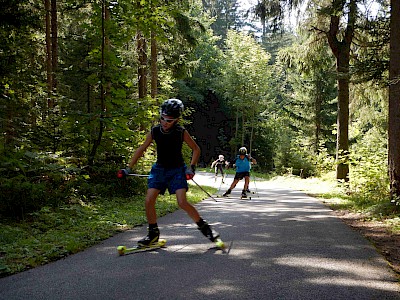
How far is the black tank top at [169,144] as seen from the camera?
18.2ft

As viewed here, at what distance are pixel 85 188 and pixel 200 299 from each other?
7.65 m

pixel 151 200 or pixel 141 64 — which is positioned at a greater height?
pixel 141 64

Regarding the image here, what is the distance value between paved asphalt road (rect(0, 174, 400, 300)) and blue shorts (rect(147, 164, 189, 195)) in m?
0.92

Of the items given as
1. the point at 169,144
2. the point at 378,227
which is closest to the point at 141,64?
the point at 378,227

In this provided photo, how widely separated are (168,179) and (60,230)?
106 inches

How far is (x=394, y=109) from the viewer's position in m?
10.7

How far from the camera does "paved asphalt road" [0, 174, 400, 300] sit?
392 cm

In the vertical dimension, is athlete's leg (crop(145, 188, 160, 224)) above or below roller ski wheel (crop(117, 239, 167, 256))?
above

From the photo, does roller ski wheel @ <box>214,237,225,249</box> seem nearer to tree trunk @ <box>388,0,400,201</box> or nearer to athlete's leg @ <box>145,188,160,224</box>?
athlete's leg @ <box>145,188,160,224</box>

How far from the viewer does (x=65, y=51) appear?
942 inches

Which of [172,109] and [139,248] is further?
[139,248]

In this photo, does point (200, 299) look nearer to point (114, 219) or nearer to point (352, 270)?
point (352, 270)

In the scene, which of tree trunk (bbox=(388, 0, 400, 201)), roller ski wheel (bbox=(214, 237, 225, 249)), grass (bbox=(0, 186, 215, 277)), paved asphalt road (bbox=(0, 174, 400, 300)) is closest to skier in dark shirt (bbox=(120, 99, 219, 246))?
roller ski wheel (bbox=(214, 237, 225, 249))

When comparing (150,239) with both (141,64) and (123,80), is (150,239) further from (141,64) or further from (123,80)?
(141,64)
